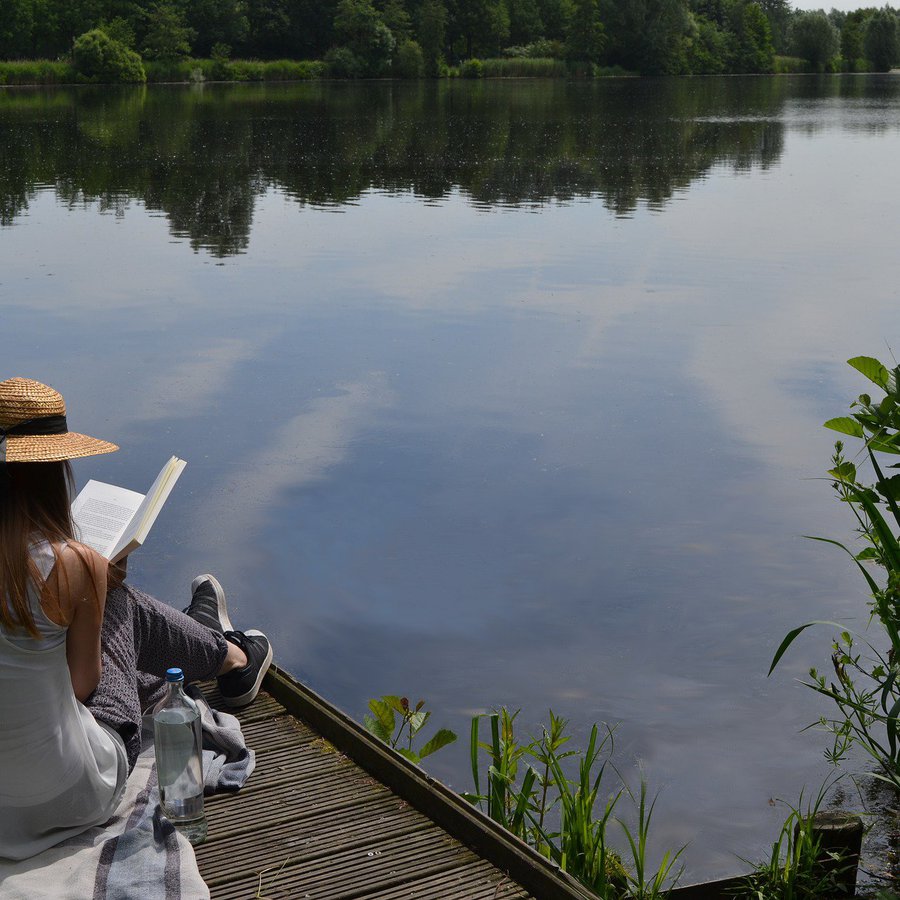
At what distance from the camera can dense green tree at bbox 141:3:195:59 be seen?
49469mm

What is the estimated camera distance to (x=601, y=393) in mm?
7859

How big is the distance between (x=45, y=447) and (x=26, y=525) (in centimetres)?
15

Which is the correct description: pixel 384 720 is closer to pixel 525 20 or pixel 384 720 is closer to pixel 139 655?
pixel 139 655

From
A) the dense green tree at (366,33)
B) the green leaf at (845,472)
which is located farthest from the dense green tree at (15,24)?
the green leaf at (845,472)

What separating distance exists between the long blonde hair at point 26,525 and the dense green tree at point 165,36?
→ 5082cm

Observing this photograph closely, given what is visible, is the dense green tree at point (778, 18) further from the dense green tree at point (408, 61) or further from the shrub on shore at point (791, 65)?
the dense green tree at point (408, 61)

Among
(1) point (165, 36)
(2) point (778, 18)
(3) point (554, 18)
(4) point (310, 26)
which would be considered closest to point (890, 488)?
(1) point (165, 36)

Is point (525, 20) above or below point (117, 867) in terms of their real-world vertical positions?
above

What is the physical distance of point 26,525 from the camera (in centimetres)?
231

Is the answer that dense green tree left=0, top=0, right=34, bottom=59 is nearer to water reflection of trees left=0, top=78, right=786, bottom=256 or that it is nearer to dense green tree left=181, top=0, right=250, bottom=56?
dense green tree left=181, top=0, right=250, bottom=56

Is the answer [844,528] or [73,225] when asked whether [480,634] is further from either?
[73,225]

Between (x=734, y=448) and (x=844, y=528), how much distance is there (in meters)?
1.13

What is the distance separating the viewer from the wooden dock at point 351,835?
8.52 ft

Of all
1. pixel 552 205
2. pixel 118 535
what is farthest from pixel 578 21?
pixel 118 535
